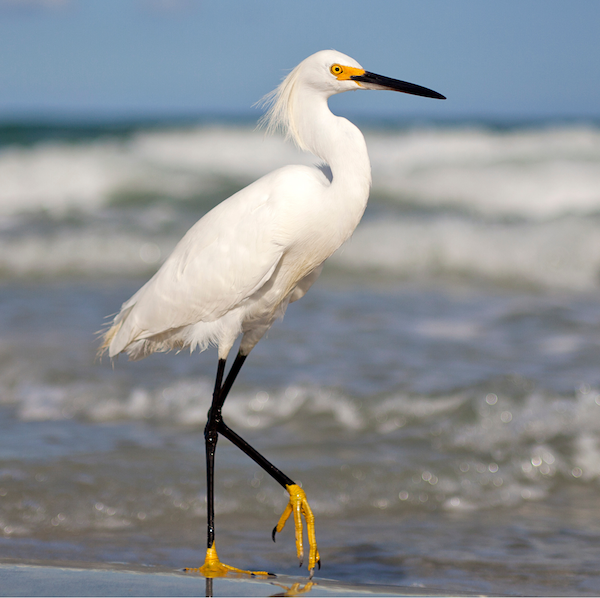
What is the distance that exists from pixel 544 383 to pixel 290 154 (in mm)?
11911

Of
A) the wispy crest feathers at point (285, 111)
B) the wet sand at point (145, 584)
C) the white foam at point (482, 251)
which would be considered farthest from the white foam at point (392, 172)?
the wet sand at point (145, 584)

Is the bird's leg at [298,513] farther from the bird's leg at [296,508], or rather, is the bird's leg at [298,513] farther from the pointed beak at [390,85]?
the pointed beak at [390,85]

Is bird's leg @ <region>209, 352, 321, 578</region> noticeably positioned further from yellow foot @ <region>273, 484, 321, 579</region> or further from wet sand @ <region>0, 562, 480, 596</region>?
wet sand @ <region>0, 562, 480, 596</region>

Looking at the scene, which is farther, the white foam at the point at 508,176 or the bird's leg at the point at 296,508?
the white foam at the point at 508,176

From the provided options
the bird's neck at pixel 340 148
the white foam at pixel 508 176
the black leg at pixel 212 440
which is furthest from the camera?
the white foam at pixel 508 176

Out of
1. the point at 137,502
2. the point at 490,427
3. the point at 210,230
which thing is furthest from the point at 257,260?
the point at 490,427

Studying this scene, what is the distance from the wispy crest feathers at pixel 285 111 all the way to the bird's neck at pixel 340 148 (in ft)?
0.31

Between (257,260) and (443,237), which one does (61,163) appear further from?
(257,260)

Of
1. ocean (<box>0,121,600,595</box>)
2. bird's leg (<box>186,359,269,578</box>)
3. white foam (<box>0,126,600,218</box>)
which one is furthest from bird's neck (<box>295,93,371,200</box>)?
white foam (<box>0,126,600,218</box>)

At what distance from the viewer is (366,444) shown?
12.9 feet

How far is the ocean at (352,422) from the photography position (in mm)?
3094

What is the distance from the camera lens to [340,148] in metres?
2.44

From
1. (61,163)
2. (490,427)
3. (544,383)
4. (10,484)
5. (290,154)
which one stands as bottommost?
(10,484)

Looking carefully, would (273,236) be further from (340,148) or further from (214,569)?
(214,569)
